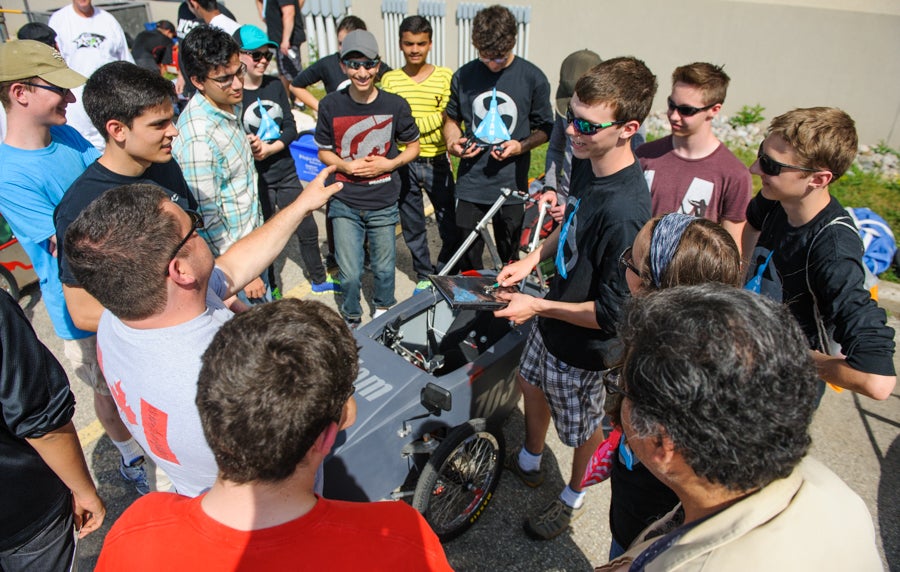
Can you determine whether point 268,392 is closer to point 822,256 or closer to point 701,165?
point 822,256

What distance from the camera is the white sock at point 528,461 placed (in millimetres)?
3096

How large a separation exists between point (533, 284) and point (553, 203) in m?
0.89

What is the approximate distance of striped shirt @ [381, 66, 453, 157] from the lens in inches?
180

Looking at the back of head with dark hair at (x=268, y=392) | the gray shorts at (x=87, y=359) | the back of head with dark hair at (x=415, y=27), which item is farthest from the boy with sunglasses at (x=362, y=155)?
the back of head with dark hair at (x=268, y=392)

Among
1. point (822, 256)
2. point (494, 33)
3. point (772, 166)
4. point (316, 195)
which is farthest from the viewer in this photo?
point (494, 33)

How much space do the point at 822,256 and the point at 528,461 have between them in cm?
175

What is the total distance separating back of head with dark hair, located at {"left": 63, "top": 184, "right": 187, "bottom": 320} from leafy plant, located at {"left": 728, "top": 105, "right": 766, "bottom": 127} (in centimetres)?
827

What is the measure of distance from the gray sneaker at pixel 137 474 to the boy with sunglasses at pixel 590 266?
7.03ft

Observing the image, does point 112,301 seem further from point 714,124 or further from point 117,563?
point 714,124

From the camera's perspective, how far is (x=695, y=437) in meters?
1.10

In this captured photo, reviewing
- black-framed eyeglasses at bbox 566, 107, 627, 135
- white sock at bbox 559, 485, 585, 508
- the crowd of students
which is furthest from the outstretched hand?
white sock at bbox 559, 485, 585, 508

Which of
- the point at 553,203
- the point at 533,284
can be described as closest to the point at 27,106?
the point at 533,284

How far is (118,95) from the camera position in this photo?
2557mm

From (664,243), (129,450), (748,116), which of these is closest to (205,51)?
(129,450)
